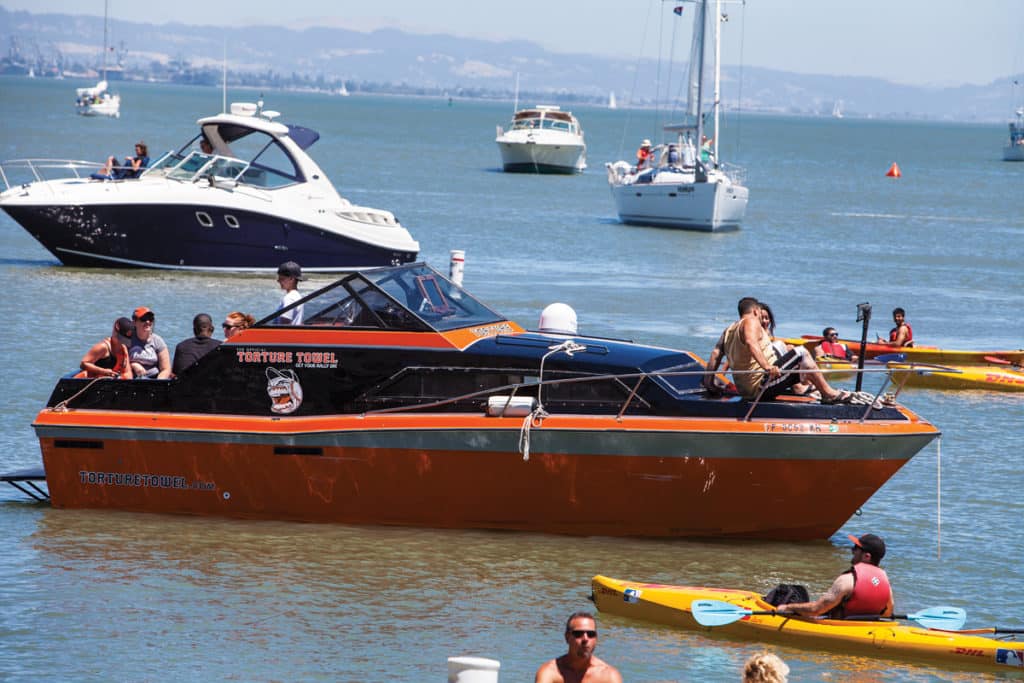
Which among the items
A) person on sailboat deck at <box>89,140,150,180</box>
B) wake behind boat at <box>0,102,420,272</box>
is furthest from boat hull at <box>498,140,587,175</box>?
wake behind boat at <box>0,102,420,272</box>

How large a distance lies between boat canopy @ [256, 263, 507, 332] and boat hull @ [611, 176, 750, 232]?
36.5 m

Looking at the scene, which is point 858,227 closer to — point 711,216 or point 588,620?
point 711,216

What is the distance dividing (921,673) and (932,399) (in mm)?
12231

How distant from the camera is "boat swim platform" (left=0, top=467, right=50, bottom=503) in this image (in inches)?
585

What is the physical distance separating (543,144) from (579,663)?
265ft

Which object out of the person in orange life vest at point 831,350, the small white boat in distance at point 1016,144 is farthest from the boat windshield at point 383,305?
the small white boat in distance at point 1016,144

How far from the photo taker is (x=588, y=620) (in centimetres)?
845

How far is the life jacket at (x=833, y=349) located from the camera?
22.6 meters

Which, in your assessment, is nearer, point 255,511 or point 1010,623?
point 1010,623

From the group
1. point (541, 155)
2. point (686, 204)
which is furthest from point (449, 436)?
point (541, 155)

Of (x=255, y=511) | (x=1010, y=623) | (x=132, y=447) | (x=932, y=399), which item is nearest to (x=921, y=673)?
(x=1010, y=623)

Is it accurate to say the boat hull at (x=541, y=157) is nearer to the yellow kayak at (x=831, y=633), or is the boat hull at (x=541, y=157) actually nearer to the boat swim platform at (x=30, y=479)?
the boat swim platform at (x=30, y=479)

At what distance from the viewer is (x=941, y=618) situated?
11.6 metres

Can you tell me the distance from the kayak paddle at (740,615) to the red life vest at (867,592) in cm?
19
